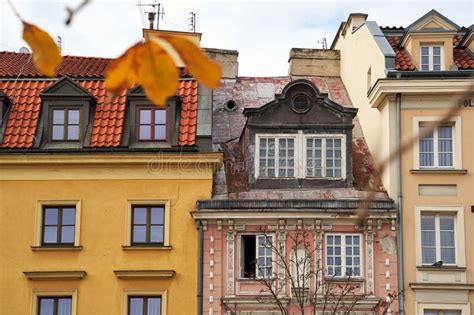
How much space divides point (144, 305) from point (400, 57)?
8598mm

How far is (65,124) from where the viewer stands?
24.6 m

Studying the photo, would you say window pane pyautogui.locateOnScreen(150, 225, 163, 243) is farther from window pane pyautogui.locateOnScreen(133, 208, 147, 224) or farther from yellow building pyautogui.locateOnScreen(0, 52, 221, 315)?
window pane pyautogui.locateOnScreen(133, 208, 147, 224)

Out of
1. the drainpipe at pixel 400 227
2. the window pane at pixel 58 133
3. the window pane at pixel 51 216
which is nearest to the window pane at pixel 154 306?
the window pane at pixel 51 216

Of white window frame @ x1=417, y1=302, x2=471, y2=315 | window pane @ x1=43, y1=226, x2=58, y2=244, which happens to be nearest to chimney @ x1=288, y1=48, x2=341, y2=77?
white window frame @ x1=417, y1=302, x2=471, y2=315

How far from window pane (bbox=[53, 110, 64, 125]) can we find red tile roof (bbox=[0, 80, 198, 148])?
1.31 ft

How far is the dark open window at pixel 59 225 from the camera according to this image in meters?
24.1

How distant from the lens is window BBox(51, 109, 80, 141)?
24.5m

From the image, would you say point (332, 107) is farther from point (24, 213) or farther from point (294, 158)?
point (24, 213)

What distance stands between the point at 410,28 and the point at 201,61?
80.6 feet

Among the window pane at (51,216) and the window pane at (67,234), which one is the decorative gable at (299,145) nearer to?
the window pane at (67,234)

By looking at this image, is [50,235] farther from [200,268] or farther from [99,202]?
[200,268]

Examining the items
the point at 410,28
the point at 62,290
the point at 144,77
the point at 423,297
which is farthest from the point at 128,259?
the point at 144,77

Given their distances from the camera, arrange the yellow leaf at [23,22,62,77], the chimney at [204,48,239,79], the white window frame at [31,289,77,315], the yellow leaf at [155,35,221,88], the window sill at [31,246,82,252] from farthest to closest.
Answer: the chimney at [204,48,239,79] → the window sill at [31,246,82,252] → the white window frame at [31,289,77,315] → the yellow leaf at [23,22,62,77] → the yellow leaf at [155,35,221,88]

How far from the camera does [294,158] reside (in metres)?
24.6
